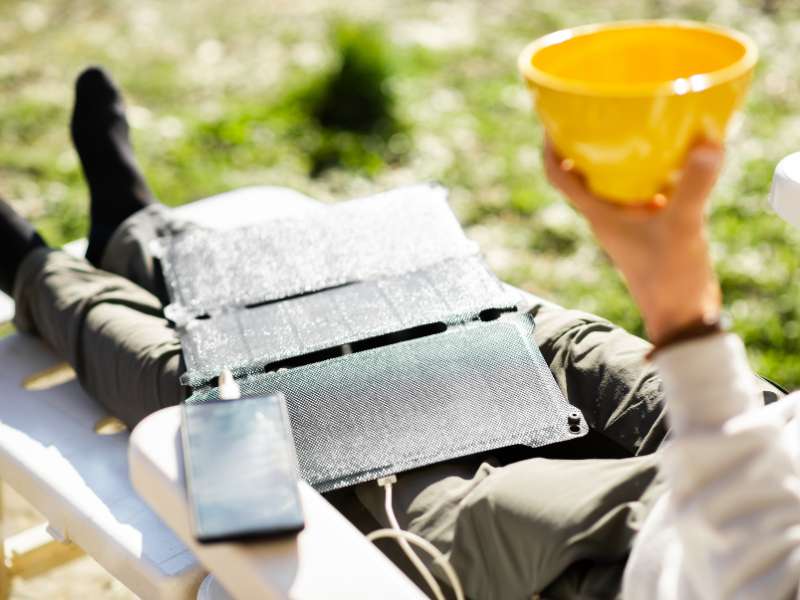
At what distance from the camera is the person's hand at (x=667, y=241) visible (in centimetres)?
86

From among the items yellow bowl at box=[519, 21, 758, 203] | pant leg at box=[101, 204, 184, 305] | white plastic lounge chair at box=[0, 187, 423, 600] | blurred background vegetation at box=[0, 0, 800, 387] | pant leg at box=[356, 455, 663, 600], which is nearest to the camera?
yellow bowl at box=[519, 21, 758, 203]

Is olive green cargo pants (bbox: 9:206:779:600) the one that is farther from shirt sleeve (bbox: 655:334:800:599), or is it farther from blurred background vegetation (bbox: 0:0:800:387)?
blurred background vegetation (bbox: 0:0:800:387)

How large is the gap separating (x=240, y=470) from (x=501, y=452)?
45cm

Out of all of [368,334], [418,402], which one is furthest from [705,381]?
[368,334]

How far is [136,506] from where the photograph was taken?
1.46 meters

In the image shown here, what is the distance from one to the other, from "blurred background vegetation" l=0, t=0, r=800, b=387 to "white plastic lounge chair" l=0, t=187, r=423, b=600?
2.88 feet

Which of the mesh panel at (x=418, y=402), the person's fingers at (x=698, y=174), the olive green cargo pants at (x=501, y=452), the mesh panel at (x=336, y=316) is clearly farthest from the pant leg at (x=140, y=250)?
the person's fingers at (x=698, y=174)

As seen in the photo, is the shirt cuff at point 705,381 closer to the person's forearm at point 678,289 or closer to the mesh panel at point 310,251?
the person's forearm at point 678,289

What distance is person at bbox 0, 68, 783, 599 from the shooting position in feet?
3.88

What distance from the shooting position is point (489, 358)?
1.53 metres

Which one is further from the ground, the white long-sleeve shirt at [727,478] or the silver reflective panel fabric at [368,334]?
the white long-sleeve shirt at [727,478]

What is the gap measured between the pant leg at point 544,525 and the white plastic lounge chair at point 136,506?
0.71 ft

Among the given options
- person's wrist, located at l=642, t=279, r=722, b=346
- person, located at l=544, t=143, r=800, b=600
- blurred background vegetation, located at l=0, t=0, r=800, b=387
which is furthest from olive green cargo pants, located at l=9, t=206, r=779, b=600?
blurred background vegetation, located at l=0, t=0, r=800, b=387

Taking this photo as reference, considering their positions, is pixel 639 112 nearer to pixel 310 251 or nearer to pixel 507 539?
pixel 507 539
